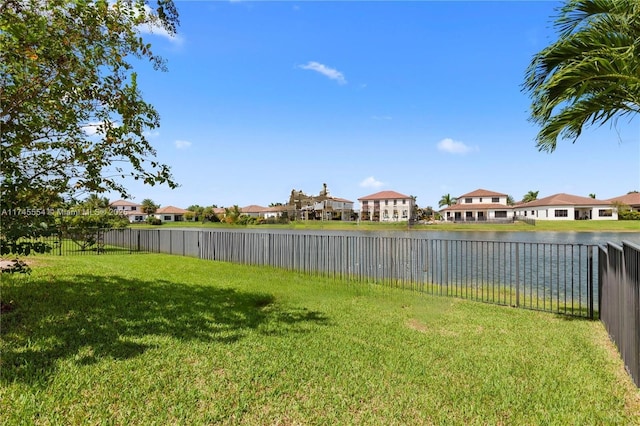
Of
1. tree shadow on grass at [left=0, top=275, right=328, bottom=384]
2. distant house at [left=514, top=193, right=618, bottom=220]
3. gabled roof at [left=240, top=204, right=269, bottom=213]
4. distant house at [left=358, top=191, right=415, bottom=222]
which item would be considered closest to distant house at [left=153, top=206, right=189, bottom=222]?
gabled roof at [left=240, top=204, right=269, bottom=213]

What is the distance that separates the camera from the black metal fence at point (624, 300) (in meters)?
3.42

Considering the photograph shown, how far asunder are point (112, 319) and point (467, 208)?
63148 millimetres

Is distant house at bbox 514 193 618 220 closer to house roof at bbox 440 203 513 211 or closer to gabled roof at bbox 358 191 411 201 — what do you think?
house roof at bbox 440 203 513 211

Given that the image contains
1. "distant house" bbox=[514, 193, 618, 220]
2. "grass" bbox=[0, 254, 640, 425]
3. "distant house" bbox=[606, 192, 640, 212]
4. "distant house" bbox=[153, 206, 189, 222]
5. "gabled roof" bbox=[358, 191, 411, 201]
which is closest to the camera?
"grass" bbox=[0, 254, 640, 425]

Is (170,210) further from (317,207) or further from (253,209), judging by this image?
(317,207)

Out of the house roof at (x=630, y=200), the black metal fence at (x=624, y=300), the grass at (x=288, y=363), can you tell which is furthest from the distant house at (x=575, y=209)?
the black metal fence at (x=624, y=300)

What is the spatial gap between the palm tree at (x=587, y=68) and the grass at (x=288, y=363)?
3222 millimetres

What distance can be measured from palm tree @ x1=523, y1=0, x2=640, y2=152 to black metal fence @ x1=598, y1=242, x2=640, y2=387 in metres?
1.89

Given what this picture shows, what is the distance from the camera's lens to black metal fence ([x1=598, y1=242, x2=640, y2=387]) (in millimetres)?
3421

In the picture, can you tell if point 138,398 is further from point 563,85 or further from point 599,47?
point 599,47

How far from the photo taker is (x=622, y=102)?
4609 millimetres

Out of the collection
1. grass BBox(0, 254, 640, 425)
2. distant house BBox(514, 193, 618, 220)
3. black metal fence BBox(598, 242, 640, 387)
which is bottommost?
grass BBox(0, 254, 640, 425)

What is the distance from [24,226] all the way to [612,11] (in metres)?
7.70

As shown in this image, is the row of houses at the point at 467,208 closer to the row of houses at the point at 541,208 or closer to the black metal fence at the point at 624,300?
the row of houses at the point at 541,208
